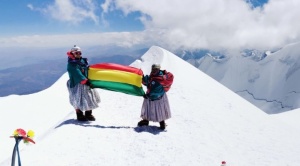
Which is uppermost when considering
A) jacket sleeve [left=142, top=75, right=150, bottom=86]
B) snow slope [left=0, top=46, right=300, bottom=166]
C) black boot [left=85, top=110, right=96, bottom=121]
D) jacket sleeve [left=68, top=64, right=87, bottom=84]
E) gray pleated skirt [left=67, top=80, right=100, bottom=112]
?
jacket sleeve [left=68, top=64, right=87, bottom=84]

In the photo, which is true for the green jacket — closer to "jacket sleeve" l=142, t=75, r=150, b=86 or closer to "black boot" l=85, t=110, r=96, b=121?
"black boot" l=85, t=110, r=96, b=121

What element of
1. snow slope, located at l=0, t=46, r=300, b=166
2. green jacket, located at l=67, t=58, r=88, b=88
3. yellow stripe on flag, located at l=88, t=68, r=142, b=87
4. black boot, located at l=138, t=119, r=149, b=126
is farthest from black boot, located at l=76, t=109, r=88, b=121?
black boot, located at l=138, t=119, r=149, b=126

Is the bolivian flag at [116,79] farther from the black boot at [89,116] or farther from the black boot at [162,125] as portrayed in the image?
the black boot at [162,125]

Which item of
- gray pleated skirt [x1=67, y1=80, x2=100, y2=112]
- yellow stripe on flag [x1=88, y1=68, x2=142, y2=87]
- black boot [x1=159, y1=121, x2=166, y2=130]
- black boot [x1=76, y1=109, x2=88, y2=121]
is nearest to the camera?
gray pleated skirt [x1=67, y1=80, x2=100, y2=112]

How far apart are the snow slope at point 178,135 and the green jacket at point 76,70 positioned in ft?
4.81

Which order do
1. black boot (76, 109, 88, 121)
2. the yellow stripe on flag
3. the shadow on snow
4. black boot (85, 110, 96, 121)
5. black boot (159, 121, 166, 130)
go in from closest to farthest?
the shadow on snow
black boot (76, 109, 88, 121)
black boot (85, 110, 96, 121)
black boot (159, 121, 166, 130)
the yellow stripe on flag

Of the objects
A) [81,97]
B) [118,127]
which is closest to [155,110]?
[118,127]

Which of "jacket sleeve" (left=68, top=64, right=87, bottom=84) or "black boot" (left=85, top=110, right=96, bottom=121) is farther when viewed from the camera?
"black boot" (left=85, top=110, right=96, bottom=121)

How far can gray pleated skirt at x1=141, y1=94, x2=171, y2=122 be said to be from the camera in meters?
11.0

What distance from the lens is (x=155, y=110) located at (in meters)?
11.0

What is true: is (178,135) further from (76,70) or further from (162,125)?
(76,70)

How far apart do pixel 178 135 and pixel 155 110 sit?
1.30 metres

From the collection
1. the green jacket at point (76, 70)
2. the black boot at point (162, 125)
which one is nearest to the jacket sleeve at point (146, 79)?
the black boot at point (162, 125)

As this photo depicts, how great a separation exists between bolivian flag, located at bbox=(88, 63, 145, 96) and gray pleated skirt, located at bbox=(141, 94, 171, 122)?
1.82 feet
